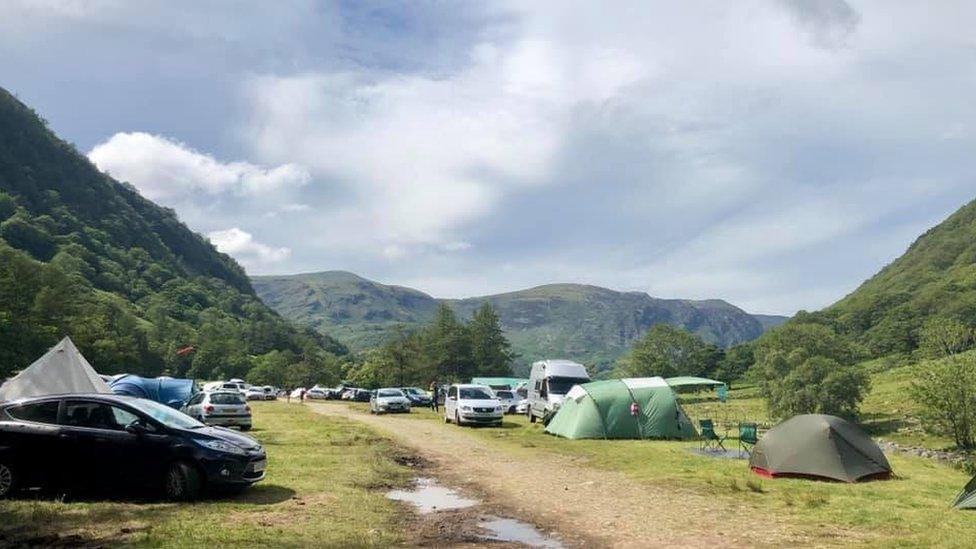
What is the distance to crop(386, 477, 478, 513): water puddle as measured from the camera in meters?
12.1

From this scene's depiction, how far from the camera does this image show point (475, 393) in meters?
32.9

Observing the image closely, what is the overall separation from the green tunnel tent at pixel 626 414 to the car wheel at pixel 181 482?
1666cm

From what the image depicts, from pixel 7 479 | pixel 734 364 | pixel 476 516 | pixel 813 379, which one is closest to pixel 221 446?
pixel 7 479

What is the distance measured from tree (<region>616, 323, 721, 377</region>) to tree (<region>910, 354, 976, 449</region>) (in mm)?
56574

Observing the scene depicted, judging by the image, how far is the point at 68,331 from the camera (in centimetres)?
8069

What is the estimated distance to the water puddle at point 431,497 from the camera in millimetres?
12118

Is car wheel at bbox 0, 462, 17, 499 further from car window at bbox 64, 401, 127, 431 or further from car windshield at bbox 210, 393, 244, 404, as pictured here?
car windshield at bbox 210, 393, 244, 404

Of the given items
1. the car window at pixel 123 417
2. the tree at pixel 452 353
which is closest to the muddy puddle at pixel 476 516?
the car window at pixel 123 417

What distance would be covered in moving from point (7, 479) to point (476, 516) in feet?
24.9

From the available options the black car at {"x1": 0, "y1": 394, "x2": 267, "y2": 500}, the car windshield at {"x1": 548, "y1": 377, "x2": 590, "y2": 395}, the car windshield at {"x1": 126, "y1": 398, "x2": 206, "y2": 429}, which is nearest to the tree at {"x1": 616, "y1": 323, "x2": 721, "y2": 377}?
the car windshield at {"x1": 548, "y1": 377, "x2": 590, "y2": 395}

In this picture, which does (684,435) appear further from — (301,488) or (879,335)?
(879,335)

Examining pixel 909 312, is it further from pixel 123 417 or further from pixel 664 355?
pixel 123 417

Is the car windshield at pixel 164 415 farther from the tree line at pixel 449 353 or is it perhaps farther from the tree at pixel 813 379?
the tree line at pixel 449 353

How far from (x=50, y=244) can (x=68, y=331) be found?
3992 inches
